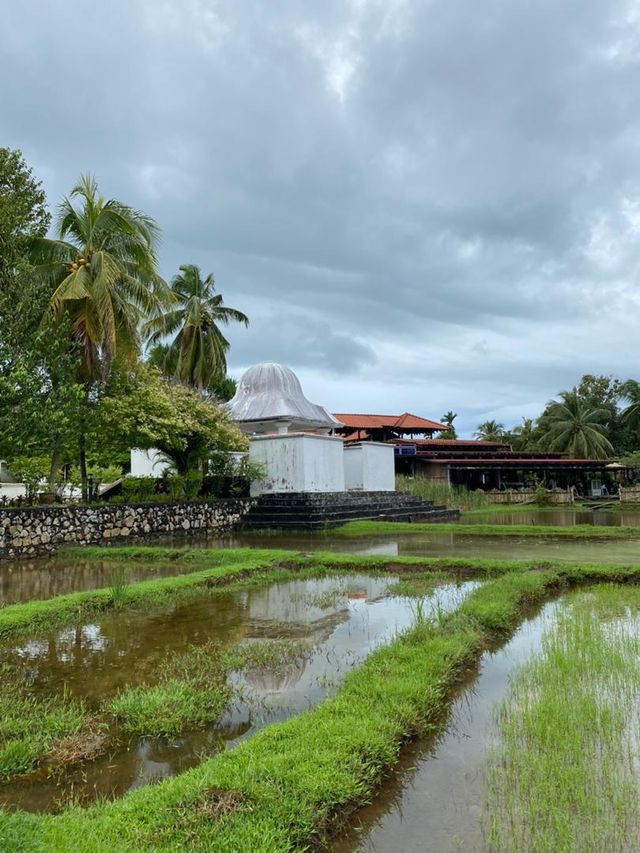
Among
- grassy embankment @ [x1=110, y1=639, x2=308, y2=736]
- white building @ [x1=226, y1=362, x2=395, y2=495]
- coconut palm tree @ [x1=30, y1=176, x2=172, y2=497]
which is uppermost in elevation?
coconut palm tree @ [x1=30, y1=176, x2=172, y2=497]

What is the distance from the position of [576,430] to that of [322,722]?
4444 centimetres

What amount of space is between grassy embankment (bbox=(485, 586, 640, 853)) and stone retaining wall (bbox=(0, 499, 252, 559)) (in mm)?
12097

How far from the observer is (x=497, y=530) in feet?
52.6

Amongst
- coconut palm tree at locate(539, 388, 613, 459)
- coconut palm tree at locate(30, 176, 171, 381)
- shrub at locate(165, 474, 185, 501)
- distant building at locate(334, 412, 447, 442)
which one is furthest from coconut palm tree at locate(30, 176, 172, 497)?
coconut palm tree at locate(539, 388, 613, 459)

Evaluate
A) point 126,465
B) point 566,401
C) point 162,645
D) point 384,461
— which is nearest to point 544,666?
point 162,645

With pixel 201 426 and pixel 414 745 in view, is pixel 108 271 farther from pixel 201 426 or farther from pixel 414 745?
pixel 414 745

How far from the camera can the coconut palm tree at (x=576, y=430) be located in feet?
142

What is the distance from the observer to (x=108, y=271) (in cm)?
1617

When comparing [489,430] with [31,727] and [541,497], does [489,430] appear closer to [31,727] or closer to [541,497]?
[541,497]

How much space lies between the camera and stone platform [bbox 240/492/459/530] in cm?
1903

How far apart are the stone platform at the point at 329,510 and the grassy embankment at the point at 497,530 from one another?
987mm

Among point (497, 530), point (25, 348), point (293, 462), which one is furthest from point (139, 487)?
point (497, 530)

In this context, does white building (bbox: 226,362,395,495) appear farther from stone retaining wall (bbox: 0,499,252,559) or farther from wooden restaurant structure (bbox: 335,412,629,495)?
wooden restaurant structure (bbox: 335,412,629,495)

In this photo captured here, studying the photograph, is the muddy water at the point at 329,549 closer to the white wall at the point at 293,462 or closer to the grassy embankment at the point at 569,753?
the white wall at the point at 293,462
